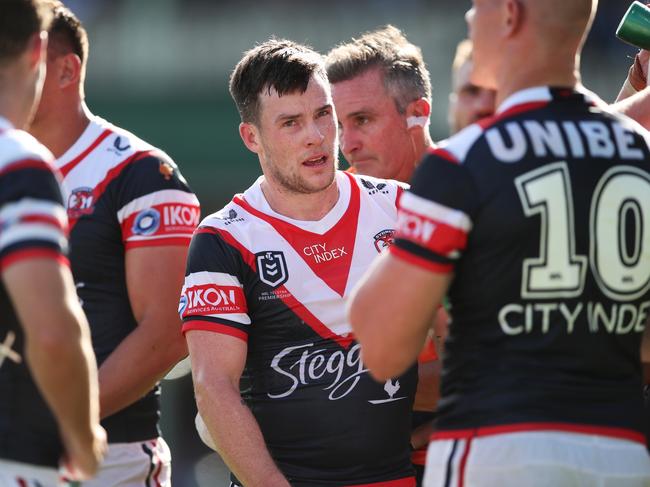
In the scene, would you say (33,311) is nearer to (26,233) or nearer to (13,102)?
(26,233)

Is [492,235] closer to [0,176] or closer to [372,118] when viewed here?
[0,176]

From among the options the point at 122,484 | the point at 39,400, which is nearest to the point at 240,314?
the point at 122,484

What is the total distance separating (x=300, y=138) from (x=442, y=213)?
159cm

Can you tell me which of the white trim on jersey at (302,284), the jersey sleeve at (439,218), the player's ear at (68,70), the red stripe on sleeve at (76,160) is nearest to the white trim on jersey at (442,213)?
the jersey sleeve at (439,218)

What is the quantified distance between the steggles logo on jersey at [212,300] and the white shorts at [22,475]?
1155mm

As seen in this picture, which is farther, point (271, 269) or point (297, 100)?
point (297, 100)

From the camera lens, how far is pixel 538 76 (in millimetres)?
2969

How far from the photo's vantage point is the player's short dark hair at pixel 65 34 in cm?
433

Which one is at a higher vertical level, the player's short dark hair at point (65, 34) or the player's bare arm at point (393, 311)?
the player's short dark hair at point (65, 34)

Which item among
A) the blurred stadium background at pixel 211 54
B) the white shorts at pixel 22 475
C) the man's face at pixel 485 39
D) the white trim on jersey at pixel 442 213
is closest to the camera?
the white trim on jersey at pixel 442 213

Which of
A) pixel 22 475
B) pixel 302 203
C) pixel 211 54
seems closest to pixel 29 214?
pixel 22 475

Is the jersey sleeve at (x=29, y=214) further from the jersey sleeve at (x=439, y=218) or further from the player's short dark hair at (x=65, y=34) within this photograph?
the player's short dark hair at (x=65, y=34)

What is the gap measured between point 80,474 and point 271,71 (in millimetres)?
1927

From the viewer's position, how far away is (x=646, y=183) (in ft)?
9.62
